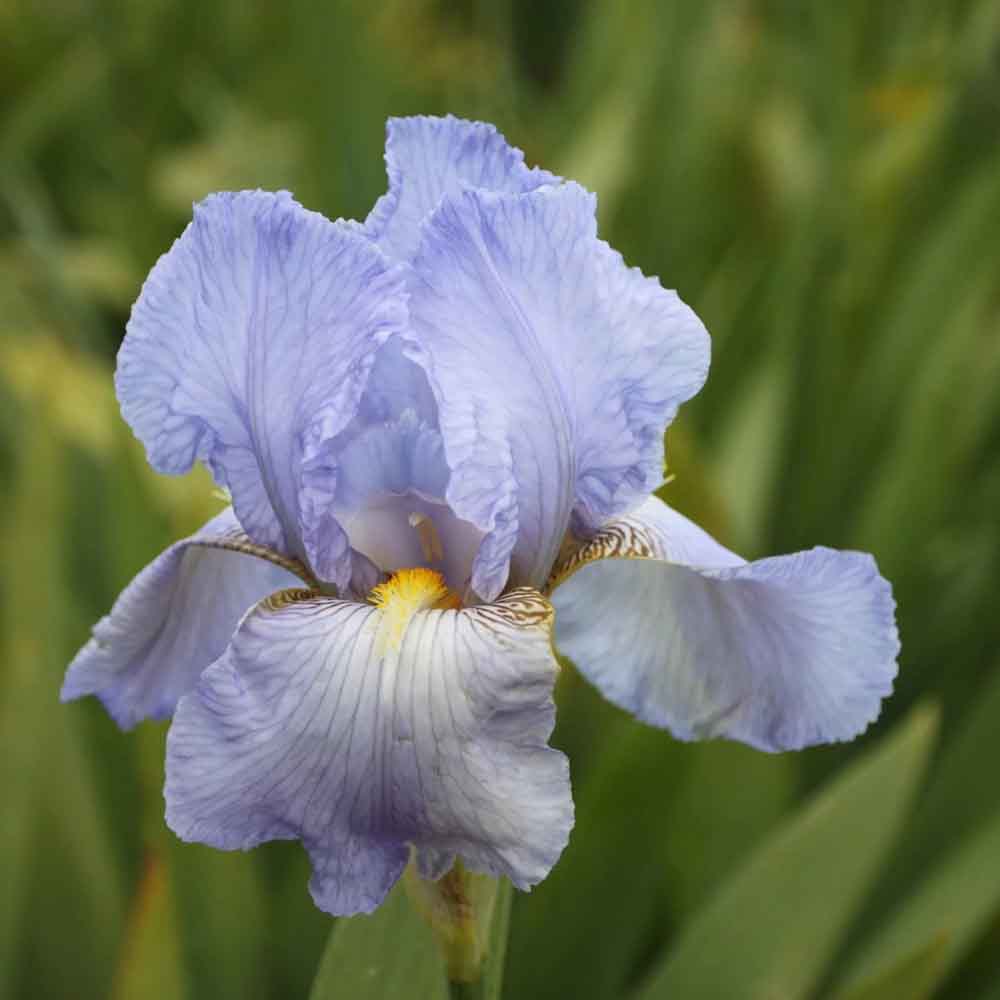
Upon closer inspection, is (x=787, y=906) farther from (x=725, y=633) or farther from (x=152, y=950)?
(x=152, y=950)

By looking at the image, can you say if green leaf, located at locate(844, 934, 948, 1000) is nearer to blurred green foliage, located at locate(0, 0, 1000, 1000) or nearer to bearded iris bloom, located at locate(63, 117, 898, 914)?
blurred green foliage, located at locate(0, 0, 1000, 1000)

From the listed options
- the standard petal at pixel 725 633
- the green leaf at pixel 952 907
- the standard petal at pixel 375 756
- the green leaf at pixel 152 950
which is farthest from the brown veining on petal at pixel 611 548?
Result: the green leaf at pixel 952 907

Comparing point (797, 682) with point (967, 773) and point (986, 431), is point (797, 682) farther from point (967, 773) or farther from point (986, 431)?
point (986, 431)

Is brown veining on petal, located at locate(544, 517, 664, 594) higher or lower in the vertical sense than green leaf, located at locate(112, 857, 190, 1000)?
higher

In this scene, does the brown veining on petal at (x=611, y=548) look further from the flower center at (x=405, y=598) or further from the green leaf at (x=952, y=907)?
the green leaf at (x=952, y=907)

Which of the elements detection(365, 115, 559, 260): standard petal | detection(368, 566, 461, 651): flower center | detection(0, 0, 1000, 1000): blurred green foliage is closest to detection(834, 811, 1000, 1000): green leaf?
detection(0, 0, 1000, 1000): blurred green foliage

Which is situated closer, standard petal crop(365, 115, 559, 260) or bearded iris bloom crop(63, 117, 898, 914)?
bearded iris bloom crop(63, 117, 898, 914)

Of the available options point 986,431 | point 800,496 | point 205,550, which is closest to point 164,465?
point 205,550
